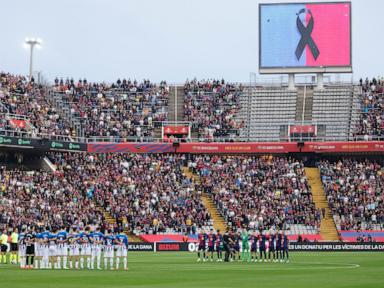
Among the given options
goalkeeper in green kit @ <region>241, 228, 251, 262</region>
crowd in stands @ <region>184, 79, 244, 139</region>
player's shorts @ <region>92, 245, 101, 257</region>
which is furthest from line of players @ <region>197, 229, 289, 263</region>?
crowd in stands @ <region>184, 79, 244, 139</region>

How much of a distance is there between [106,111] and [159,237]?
1877cm

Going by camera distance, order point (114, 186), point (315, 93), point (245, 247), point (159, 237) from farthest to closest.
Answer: point (315, 93) < point (114, 186) < point (159, 237) < point (245, 247)

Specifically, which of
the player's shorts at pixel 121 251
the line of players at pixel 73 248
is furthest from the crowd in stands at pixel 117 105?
the player's shorts at pixel 121 251

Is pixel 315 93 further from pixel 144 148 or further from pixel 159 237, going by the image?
pixel 159 237

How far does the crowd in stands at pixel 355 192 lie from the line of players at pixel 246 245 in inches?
839

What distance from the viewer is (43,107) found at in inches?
3248

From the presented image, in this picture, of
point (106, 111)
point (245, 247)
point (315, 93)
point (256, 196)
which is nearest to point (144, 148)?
point (106, 111)

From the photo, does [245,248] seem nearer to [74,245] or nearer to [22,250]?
[74,245]

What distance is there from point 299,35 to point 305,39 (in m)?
0.67

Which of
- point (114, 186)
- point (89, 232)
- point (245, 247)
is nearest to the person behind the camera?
point (89, 232)

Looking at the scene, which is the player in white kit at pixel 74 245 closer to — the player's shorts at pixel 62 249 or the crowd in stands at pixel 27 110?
the player's shorts at pixel 62 249

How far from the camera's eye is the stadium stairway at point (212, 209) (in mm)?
73000

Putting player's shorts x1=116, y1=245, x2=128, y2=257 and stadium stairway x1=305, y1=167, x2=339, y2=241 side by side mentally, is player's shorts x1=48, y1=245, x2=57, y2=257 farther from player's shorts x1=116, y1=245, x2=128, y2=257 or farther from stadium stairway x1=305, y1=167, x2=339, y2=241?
stadium stairway x1=305, y1=167, x2=339, y2=241

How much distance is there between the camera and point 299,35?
8581 cm
